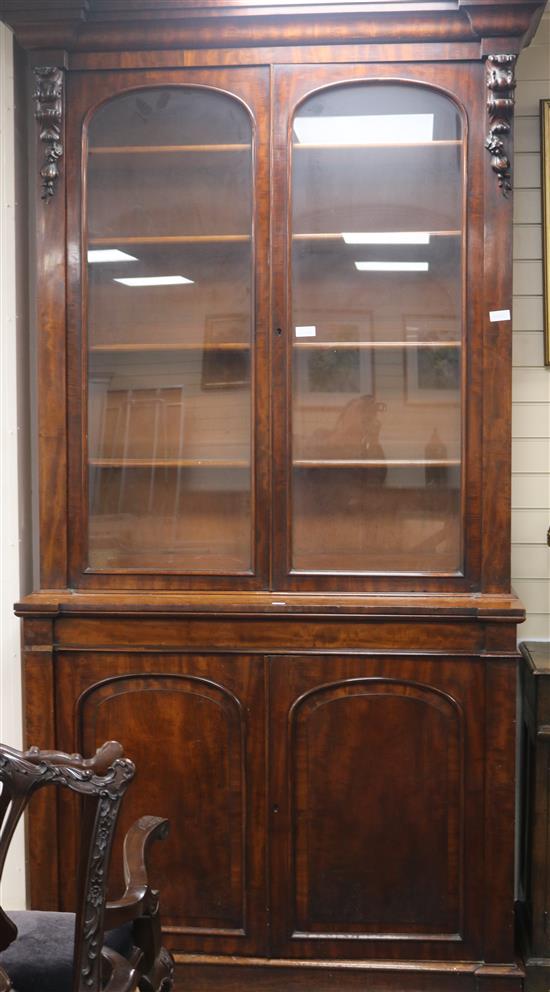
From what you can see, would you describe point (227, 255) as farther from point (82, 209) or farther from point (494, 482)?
point (494, 482)

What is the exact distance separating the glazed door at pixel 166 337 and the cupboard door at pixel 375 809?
15.5 inches

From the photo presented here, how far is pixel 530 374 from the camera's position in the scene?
106 inches

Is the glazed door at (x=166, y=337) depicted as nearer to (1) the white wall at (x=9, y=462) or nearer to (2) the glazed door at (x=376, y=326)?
(2) the glazed door at (x=376, y=326)

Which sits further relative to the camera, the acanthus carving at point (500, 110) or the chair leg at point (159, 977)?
the acanthus carving at point (500, 110)

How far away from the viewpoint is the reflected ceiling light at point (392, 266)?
2375 mm

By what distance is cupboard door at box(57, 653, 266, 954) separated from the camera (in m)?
2.37

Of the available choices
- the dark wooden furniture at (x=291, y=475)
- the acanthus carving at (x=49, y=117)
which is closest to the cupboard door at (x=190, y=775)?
the dark wooden furniture at (x=291, y=475)

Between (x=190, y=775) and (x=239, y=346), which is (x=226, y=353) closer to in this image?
(x=239, y=346)

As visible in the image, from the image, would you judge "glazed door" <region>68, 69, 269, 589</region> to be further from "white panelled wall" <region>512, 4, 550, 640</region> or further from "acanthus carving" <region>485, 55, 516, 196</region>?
"white panelled wall" <region>512, 4, 550, 640</region>

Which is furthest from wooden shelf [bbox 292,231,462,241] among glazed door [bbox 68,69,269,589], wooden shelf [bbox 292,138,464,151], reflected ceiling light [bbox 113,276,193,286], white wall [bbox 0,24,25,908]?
white wall [bbox 0,24,25,908]

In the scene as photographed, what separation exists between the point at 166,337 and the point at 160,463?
1.11 ft

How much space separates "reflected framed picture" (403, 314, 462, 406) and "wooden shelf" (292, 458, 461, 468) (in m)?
0.15

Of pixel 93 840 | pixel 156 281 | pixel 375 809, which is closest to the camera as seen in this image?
pixel 93 840

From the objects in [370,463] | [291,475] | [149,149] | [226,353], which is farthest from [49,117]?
[370,463]
